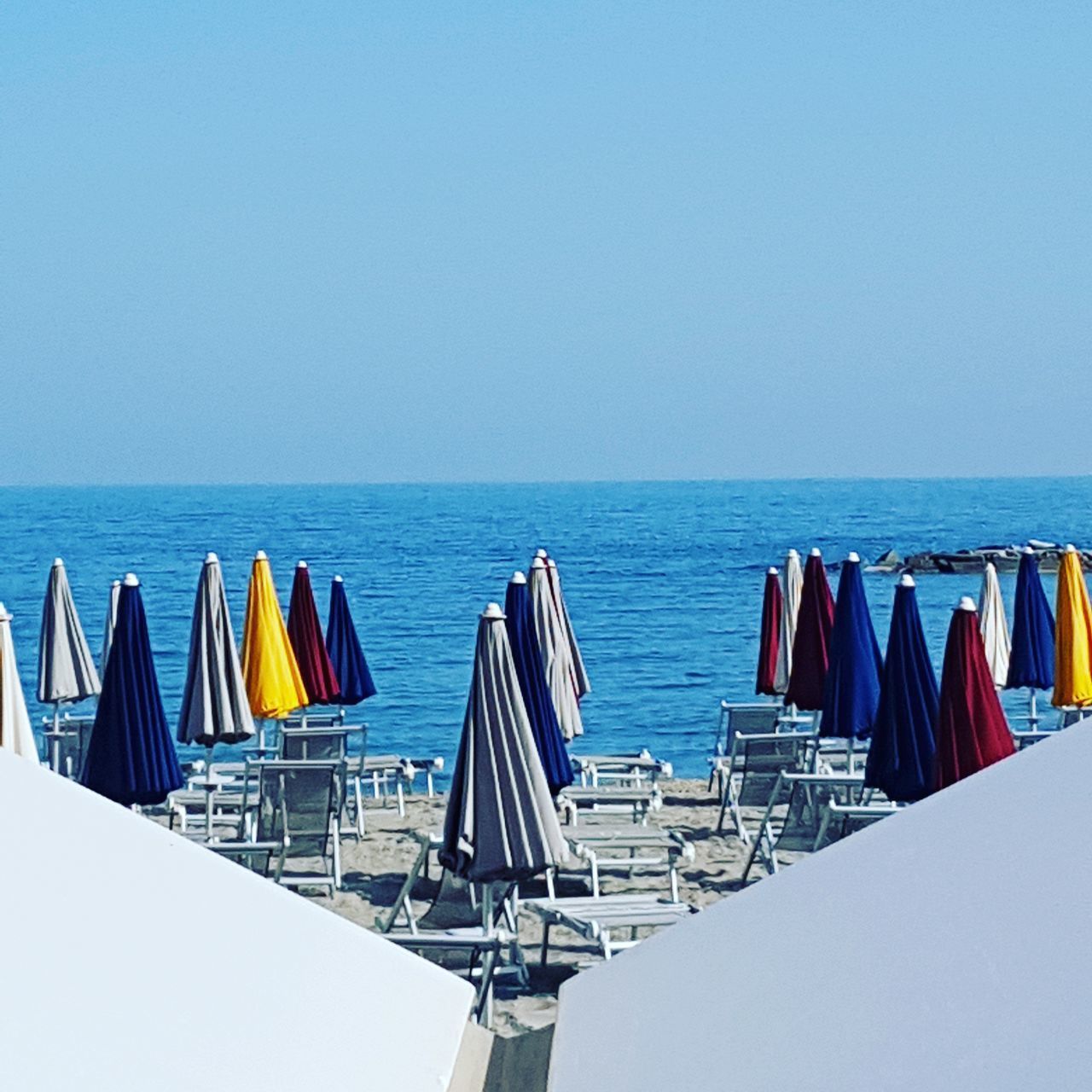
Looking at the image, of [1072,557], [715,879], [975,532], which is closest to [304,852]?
[715,879]

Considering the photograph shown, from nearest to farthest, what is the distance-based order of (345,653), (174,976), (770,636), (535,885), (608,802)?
1. (174,976)
2. (535,885)
3. (608,802)
4. (770,636)
5. (345,653)

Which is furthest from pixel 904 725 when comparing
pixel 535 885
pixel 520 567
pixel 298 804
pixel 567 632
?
pixel 520 567

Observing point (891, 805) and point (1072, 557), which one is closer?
point (891, 805)

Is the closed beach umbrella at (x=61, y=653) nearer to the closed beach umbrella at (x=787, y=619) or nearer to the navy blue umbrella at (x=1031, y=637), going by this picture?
the closed beach umbrella at (x=787, y=619)

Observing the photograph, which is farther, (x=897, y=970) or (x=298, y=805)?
(x=298, y=805)

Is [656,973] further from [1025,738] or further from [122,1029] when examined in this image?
[1025,738]

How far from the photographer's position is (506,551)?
65.3 m

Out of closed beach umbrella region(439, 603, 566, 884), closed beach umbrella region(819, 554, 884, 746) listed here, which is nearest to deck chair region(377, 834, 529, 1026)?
closed beach umbrella region(439, 603, 566, 884)

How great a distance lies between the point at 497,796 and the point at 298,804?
1.88 meters

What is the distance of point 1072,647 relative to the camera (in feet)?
30.9

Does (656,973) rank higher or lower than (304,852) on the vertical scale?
higher

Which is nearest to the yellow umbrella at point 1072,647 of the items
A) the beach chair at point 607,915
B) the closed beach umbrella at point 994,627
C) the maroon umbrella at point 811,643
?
the maroon umbrella at point 811,643

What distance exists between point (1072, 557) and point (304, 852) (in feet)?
15.8

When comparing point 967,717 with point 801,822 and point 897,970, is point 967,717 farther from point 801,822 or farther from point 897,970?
point 897,970
